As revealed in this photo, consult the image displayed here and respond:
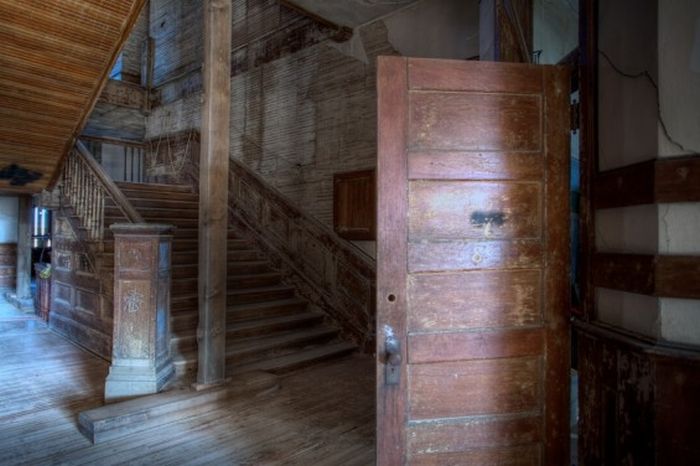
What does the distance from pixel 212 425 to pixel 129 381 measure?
0.87 meters

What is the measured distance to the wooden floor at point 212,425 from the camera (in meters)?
2.82

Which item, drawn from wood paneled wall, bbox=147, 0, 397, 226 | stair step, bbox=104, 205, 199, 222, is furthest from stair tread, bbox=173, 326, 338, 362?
stair step, bbox=104, 205, 199, 222

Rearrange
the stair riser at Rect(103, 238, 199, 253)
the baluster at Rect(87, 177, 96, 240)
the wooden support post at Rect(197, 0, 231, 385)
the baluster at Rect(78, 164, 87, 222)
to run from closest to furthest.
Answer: the wooden support post at Rect(197, 0, 231, 385) → the baluster at Rect(87, 177, 96, 240) → the baluster at Rect(78, 164, 87, 222) → the stair riser at Rect(103, 238, 199, 253)

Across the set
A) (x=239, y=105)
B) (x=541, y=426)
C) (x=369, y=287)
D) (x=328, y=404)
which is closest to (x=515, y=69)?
(x=541, y=426)

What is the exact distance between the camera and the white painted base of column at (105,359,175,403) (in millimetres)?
3594

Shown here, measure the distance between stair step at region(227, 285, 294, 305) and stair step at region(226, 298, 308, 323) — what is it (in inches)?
2.7

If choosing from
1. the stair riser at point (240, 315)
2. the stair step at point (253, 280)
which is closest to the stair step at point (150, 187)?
the stair step at point (253, 280)

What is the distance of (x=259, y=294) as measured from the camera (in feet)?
18.1

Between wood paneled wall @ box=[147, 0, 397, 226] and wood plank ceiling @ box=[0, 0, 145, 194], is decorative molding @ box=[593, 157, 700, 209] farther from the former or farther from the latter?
wood plank ceiling @ box=[0, 0, 145, 194]

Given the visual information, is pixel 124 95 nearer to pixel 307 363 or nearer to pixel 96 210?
pixel 96 210

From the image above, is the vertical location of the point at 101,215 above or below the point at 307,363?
above

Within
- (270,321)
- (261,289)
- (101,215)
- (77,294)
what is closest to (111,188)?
(101,215)

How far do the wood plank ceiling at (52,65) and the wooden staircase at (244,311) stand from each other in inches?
47.4

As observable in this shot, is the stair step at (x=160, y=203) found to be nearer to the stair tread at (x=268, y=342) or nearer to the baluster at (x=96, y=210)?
the baluster at (x=96, y=210)
